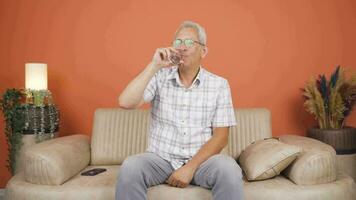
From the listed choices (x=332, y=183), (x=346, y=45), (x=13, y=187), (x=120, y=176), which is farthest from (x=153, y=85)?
(x=346, y=45)

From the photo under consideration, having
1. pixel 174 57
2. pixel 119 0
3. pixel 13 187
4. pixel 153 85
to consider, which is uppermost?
pixel 119 0

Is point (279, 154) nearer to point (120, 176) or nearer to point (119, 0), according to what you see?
point (120, 176)

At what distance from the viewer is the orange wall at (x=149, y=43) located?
321 centimetres

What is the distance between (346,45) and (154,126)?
1858 mm

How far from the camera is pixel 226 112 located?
7.32ft

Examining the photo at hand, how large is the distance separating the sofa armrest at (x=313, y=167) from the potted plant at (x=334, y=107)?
655 mm

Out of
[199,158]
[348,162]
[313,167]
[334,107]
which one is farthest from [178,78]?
[348,162]

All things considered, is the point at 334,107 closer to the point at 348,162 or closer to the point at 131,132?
the point at 348,162

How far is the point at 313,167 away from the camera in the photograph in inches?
85.0

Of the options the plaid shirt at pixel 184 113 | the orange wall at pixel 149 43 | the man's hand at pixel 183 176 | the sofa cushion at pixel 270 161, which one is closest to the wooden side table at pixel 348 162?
the orange wall at pixel 149 43

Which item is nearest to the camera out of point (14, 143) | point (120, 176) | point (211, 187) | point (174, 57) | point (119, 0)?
point (120, 176)

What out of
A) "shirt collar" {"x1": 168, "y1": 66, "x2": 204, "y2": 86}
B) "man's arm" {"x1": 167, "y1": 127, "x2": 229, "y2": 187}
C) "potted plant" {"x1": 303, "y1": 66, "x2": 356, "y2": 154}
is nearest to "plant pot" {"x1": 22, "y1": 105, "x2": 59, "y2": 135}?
"shirt collar" {"x1": 168, "y1": 66, "x2": 204, "y2": 86}

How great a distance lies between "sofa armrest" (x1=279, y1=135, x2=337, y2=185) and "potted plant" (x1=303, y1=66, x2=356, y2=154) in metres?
0.65

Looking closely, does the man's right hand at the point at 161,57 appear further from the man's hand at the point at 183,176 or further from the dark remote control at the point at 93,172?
the dark remote control at the point at 93,172
